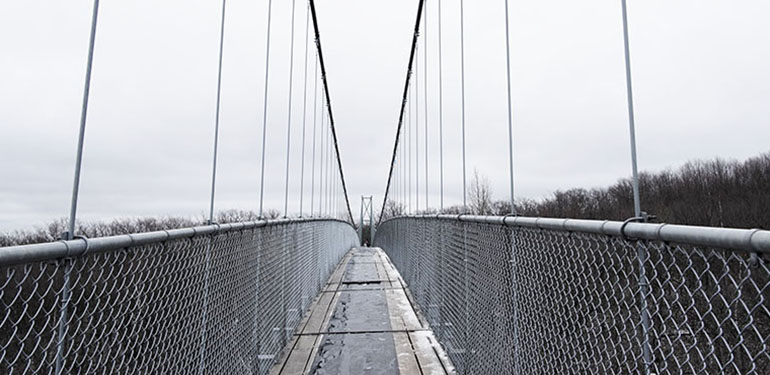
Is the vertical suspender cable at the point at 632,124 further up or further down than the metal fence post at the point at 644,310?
further up

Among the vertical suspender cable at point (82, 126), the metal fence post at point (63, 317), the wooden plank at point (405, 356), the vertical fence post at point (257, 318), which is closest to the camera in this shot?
the metal fence post at point (63, 317)

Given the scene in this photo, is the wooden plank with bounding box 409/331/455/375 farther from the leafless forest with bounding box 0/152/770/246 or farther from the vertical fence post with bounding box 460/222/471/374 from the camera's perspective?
the leafless forest with bounding box 0/152/770/246

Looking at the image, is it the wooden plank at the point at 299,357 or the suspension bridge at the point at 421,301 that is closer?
the suspension bridge at the point at 421,301

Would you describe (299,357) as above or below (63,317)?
below

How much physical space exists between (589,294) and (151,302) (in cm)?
143

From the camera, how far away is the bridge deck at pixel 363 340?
2.77m

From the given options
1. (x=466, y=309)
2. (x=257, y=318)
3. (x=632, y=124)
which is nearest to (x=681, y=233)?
(x=632, y=124)

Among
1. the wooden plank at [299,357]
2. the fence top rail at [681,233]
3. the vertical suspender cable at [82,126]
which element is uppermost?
the vertical suspender cable at [82,126]

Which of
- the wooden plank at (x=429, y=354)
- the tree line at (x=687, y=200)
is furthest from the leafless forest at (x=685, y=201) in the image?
the wooden plank at (x=429, y=354)

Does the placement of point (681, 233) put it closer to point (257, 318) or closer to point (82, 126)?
point (82, 126)

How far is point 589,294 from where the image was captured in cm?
147

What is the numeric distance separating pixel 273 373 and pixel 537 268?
183 centimetres

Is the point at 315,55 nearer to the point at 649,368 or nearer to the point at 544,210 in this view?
the point at 544,210

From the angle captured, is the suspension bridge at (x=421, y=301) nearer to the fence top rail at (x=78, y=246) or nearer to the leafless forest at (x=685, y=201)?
the fence top rail at (x=78, y=246)
